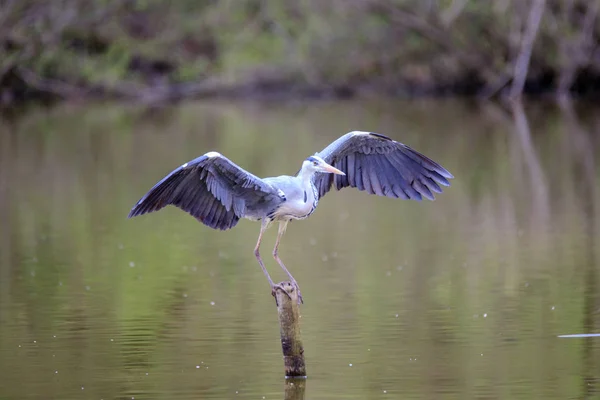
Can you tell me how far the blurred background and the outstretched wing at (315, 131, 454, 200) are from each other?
1.20 meters

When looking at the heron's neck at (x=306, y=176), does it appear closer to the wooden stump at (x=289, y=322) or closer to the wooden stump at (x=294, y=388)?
the wooden stump at (x=289, y=322)

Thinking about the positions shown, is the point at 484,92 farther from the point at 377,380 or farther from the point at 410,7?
the point at 377,380

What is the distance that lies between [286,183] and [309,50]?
3159 centimetres

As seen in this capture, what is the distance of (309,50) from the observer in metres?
40.4

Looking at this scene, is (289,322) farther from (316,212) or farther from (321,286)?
(316,212)

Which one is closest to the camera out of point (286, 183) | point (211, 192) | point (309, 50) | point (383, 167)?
point (211, 192)

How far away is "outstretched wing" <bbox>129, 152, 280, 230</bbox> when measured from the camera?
8727 millimetres

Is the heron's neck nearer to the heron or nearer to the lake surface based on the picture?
the heron

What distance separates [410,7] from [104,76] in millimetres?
10850

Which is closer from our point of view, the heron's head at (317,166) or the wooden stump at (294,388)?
the wooden stump at (294,388)

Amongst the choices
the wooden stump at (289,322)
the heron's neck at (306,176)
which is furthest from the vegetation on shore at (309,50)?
the wooden stump at (289,322)

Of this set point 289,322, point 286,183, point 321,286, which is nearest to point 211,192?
point 286,183

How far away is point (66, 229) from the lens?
16.5 m

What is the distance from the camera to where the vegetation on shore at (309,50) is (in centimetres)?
3825
